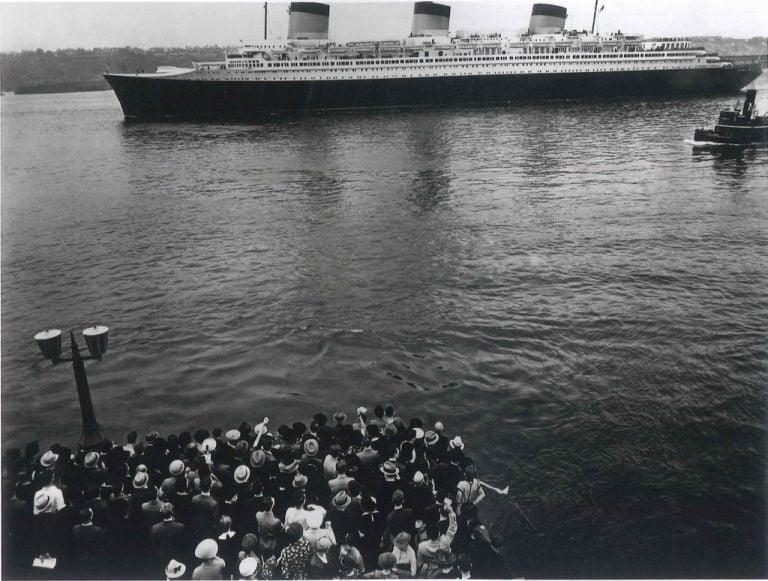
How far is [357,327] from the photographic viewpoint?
1516 cm

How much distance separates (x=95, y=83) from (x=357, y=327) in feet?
602

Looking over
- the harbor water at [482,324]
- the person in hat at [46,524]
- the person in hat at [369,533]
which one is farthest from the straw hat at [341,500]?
the person in hat at [46,524]

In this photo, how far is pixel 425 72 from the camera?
78000 mm

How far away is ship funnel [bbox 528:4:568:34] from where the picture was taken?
275 feet

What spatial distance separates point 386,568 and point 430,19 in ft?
288

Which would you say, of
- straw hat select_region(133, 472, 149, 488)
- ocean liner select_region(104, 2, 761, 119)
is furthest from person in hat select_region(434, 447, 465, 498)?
ocean liner select_region(104, 2, 761, 119)

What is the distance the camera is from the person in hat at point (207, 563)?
5.92 m

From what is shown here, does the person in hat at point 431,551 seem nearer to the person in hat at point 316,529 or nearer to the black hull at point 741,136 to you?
the person in hat at point 316,529

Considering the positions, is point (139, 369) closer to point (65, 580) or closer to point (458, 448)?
point (65, 580)

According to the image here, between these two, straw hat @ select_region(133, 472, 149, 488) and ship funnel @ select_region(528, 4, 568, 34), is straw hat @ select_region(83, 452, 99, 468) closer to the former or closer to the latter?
straw hat @ select_region(133, 472, 149, 488)

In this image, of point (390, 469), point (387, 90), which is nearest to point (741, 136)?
point (390, 469)

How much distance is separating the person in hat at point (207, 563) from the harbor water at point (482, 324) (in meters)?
4.07

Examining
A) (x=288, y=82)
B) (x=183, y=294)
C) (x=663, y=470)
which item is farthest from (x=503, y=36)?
(x=663, y=470)

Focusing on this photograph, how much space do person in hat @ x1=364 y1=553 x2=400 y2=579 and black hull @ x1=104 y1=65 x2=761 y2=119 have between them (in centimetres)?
7445
